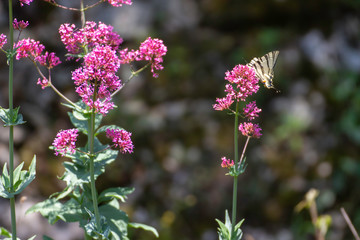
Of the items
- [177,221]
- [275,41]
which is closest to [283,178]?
[177,221]

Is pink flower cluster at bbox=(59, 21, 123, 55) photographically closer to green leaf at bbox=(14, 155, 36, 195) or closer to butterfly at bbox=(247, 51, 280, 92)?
green leaf at bbox=(14, 155, 36, 195)

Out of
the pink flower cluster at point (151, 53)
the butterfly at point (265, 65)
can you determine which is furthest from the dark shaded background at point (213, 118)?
the pink flower cluster at point (151, 53)

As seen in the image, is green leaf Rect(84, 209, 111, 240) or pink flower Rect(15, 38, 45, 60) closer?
green leaf Rect(84, 209, 111, 240)

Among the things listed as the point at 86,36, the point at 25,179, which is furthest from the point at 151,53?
the point at 25,179

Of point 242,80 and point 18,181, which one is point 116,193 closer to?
point 18,181

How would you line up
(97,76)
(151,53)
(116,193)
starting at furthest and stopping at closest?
(116,193)
(151,53)
(97,76)

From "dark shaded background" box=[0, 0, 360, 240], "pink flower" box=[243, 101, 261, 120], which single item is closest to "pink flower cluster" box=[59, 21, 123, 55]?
"pink flower" box=[243, 101, 261, 120]
